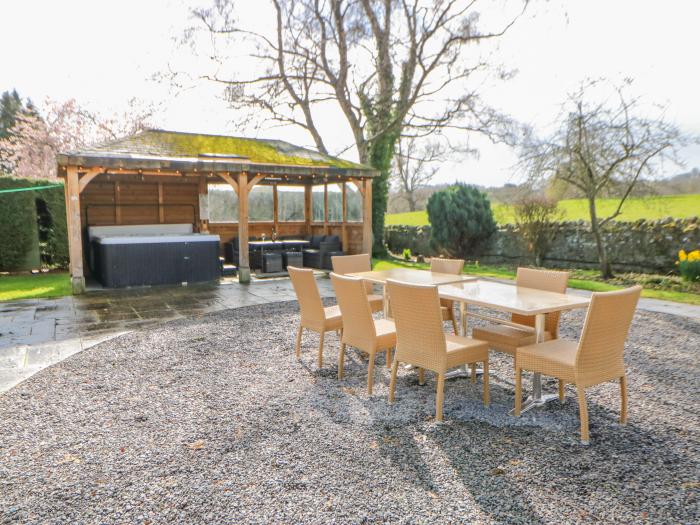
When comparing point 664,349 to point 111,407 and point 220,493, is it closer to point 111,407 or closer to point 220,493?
point 220,493

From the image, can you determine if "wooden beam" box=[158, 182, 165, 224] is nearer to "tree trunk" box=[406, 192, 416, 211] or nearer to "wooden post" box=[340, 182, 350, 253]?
"wooden post" box=[340, 182, 350, 253]

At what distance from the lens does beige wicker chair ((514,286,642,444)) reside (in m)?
2.83

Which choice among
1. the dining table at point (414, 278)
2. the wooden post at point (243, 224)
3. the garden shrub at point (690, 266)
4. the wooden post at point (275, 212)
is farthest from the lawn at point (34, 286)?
the garden shrub at point (690, 266)

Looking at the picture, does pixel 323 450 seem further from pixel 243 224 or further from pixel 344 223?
pixel 344 223

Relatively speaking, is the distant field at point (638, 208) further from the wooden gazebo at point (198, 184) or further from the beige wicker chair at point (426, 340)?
the beige wicker chair at point (426, 340)

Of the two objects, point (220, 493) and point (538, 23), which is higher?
point (538, 23)

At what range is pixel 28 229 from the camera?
1072 centimetres

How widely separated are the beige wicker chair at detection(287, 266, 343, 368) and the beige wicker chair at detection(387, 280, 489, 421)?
1023 millimetres

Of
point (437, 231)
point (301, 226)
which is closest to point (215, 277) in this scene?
point (301, 226)

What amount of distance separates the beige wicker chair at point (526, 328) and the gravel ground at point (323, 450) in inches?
14.4

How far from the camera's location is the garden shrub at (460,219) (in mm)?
13000

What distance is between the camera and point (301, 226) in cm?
1380

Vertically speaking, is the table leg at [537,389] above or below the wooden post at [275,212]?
below

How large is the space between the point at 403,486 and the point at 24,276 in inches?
441
